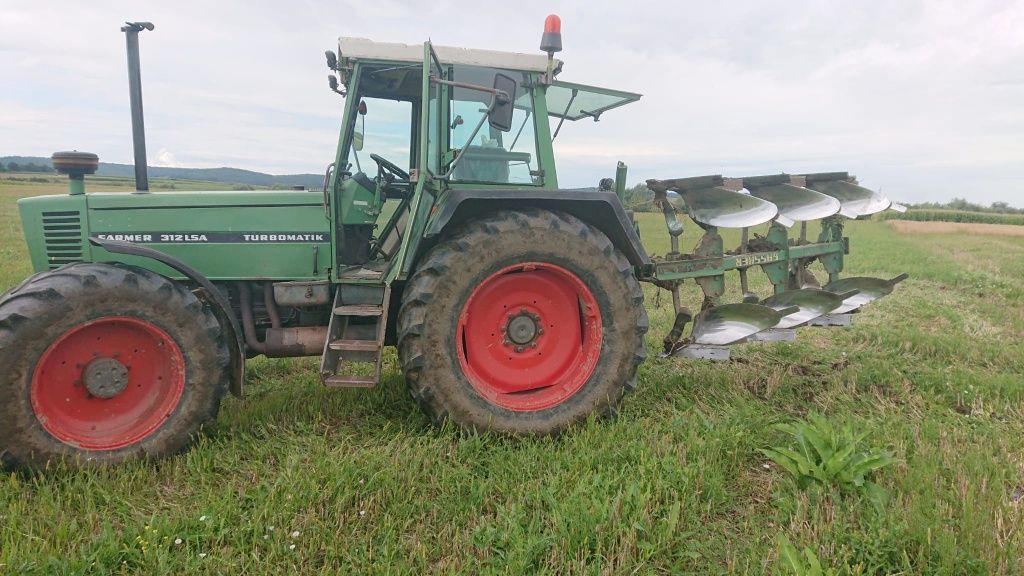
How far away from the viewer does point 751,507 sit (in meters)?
2.74

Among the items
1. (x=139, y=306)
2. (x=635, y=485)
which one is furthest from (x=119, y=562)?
(x=635, y=485)

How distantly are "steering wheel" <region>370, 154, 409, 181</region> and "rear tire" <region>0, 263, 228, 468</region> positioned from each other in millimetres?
1426

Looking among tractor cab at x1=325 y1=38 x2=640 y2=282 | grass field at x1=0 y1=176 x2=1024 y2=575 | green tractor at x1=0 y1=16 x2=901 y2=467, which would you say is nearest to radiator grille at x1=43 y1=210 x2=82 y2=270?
green tractor at x1=0 y1=16 x2=901 y2=467

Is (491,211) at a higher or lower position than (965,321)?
higher

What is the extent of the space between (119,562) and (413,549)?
44.5 inches

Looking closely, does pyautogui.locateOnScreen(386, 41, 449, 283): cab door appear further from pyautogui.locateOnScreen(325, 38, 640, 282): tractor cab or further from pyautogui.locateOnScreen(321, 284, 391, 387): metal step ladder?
pyautogui.locateOnScreen(321, 284, 391, 387): metal step ladder

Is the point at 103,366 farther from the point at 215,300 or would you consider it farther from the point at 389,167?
the point at 389,167

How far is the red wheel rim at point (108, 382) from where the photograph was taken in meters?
3.06

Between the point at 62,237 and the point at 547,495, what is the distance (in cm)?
322

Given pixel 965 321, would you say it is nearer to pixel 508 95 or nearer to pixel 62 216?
pixel 508 95

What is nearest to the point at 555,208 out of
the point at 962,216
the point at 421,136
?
the point at 421,136

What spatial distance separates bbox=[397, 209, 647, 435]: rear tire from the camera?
3338mm

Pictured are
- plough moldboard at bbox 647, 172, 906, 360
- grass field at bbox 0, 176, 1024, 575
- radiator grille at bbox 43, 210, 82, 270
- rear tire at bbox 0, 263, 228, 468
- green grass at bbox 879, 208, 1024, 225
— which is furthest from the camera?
green grass at bbox 879, 208, 1024, 225

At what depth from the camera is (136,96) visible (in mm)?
3650
